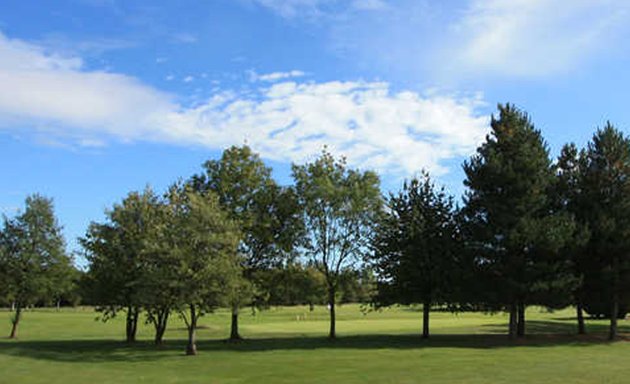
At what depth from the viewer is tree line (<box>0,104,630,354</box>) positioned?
3547 cm

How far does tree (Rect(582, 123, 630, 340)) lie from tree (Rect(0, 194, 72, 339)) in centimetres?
4218

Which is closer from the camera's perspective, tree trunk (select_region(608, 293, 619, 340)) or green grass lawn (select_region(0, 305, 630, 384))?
green grass lawn (select_region(0, 305, 630, 384))

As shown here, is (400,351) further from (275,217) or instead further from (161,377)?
(275,217)

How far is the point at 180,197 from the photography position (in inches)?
1533

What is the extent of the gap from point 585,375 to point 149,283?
23.4m

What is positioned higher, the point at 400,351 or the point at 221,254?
the point at 221,254

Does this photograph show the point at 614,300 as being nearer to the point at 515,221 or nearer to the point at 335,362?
the point at 515,221

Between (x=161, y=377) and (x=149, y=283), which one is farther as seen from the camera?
(x=149, y=283)

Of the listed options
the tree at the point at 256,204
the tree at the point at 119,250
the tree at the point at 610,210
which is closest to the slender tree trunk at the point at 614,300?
the tree at the point at 610,210

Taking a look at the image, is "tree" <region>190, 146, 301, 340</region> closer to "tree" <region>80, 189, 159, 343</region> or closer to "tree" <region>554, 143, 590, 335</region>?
"tree" <region>80, 189, 159, 343</region>

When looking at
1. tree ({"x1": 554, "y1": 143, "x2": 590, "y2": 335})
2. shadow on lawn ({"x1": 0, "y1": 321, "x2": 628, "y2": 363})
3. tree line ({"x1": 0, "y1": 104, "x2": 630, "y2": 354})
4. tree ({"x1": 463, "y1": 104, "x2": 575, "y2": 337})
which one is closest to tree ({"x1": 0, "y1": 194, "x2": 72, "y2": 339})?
tree line ({"x1": 0, "y1": 104, "x2": 630, "y2": 354})

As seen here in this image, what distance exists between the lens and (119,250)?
4066 cm

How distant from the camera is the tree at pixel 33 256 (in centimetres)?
4741

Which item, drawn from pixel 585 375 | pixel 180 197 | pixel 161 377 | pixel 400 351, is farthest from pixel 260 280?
pixel 585 375
